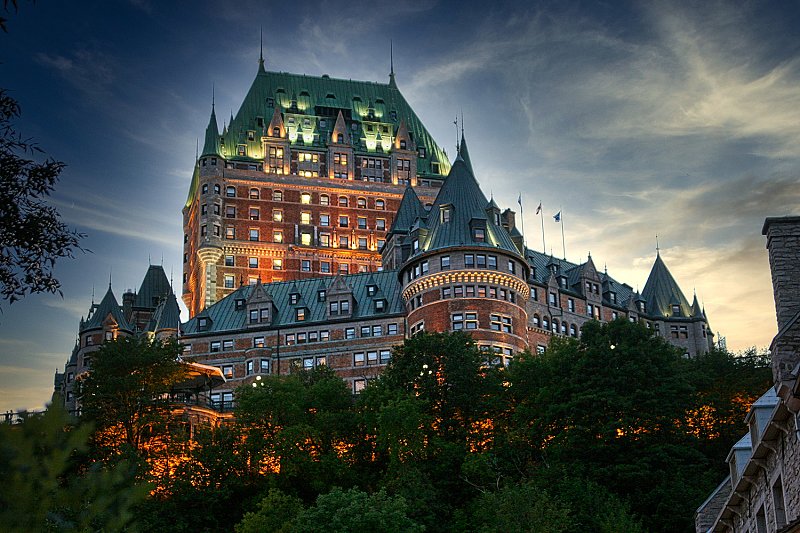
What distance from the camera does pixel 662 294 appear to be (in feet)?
428

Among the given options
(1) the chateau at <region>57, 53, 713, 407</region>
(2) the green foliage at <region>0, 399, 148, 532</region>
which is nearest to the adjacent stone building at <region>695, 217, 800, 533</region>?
(2) the green foliage at <region>0, 399, 148, 532</region>

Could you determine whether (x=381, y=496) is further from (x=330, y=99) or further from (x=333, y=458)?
(x=330, y=99)

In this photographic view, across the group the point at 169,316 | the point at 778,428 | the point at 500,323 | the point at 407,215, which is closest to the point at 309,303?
the point at 169,316

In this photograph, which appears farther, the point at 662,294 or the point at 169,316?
the point at 662,294

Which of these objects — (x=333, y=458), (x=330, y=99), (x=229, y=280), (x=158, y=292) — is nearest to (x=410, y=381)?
(x=333, y=458)

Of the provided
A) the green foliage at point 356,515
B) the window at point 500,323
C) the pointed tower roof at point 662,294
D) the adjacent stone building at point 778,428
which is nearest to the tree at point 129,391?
the green foliage at point 356,515

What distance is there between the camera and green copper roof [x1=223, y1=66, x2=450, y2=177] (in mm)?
154625

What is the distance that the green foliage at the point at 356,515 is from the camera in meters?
62.7

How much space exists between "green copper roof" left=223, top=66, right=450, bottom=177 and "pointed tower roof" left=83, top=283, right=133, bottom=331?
2890 cm

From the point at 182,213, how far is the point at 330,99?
27.1 metres

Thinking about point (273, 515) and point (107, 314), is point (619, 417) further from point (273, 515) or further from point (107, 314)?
point (107, 314)

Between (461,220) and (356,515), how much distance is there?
4505 cm

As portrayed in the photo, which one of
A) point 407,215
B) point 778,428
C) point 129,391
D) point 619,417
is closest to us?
point 778,428

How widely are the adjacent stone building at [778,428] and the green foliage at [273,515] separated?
42.5 m
